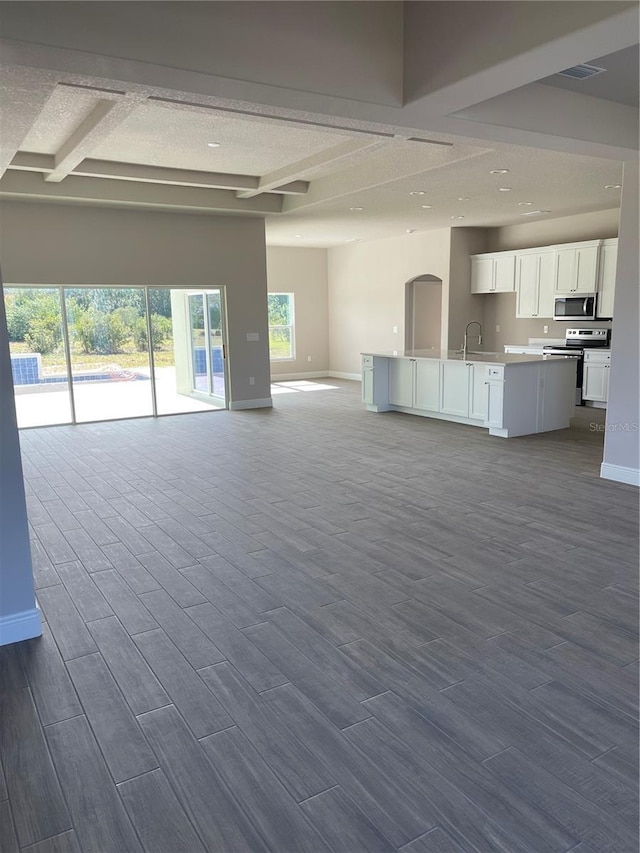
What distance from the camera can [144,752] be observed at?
2215mm

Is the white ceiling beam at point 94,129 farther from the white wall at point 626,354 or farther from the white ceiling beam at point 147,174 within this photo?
the white wall at point 626,354

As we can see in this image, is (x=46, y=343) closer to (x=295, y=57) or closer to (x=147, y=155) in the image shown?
(x=147, y=155)

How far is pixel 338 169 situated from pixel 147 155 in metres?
2.12

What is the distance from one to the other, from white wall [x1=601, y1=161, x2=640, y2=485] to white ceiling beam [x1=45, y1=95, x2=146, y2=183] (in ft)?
13.1

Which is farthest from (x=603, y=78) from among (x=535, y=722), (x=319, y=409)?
(x=319, y=409)

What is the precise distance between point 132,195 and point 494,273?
20.4 feet

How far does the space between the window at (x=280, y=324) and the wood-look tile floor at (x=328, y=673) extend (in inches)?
338

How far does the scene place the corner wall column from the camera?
2.88 metres

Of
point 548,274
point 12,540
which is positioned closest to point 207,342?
point 548,274

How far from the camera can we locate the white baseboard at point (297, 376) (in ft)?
44.7

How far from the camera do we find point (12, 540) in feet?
→ 9.71

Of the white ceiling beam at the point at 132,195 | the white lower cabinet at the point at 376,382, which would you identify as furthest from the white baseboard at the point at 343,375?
the white ceiling beam at the point at 132,195

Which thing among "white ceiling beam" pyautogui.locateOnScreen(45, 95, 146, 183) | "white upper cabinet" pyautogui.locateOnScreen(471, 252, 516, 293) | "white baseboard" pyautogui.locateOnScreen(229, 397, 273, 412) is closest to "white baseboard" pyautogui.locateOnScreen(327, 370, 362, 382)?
"white upper cabinet" pyautogui.locateOnScreen(471, 252, 516, 293)

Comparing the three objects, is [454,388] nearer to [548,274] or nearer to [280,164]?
[548,274]
